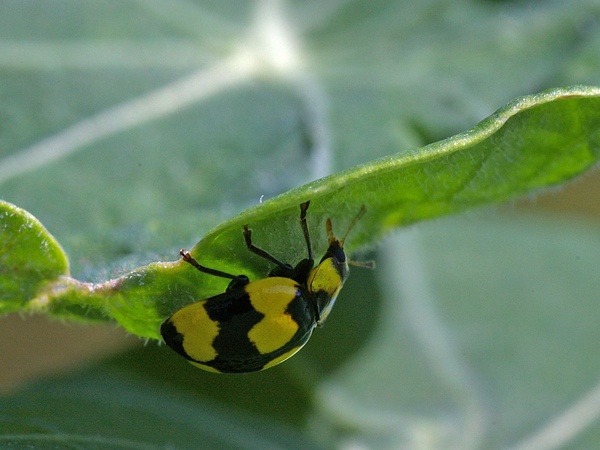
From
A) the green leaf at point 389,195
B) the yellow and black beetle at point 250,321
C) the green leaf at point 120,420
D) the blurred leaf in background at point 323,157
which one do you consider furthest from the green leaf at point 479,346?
the green leaf at point 389,195

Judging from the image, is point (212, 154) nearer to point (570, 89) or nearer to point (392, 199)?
point (392, 199)

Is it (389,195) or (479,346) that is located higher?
(479,346)

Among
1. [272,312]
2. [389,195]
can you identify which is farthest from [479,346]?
[389,195]

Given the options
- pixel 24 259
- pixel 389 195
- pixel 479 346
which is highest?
pixel 479 346

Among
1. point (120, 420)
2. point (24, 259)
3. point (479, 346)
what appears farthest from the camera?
point (479, 346)

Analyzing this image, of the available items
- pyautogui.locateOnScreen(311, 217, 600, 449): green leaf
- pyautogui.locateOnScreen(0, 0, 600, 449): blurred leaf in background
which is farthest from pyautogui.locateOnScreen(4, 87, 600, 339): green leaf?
pyautogui.locateOnScreen(311, 217, 600, 449): green leaf

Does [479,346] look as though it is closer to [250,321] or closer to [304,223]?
[250,321]
